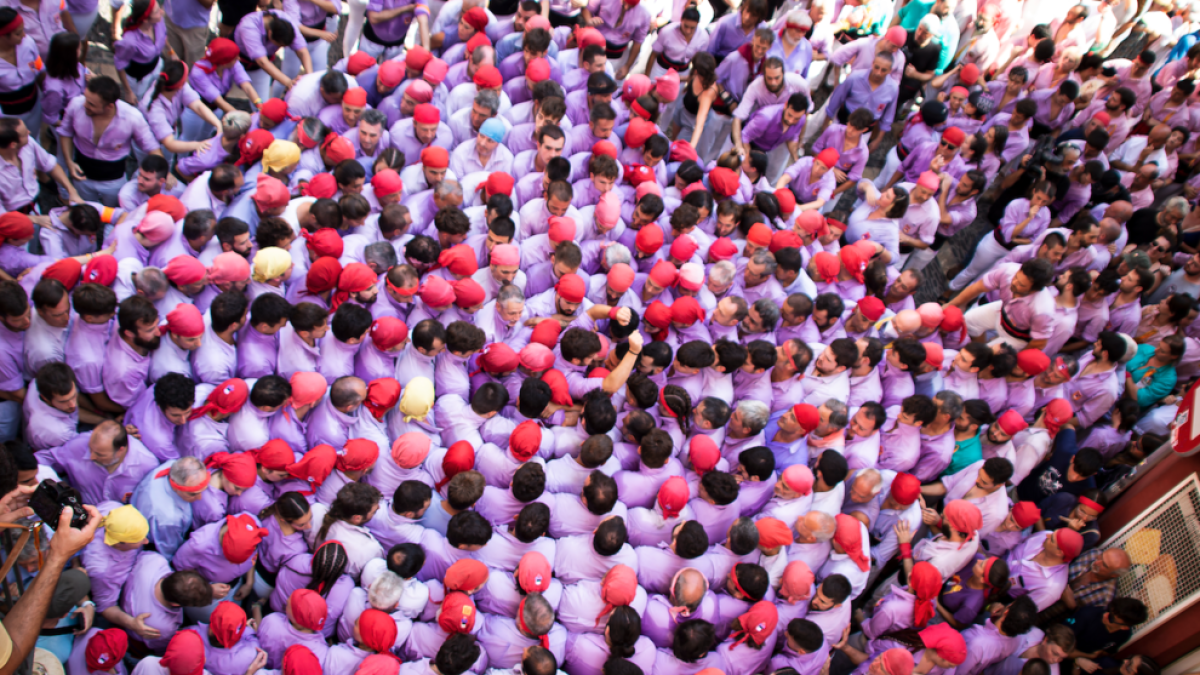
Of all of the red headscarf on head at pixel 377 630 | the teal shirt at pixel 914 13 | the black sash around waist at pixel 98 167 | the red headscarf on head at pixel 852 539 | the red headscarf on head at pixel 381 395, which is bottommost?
the red headscarf on head at pixel 377 630

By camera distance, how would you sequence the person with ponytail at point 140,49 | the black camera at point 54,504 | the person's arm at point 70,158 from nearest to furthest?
the black camera at point 54,504, the person's arm at point 70,158, the person with ponytail at point 140,49

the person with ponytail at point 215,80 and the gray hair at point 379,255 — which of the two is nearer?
the gray hair at point 379,255

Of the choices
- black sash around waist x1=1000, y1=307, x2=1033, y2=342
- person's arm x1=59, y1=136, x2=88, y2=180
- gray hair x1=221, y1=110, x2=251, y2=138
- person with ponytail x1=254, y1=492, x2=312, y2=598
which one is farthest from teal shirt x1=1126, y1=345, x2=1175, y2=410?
person's arm x1=59, y1=136, x2=88, y2=180

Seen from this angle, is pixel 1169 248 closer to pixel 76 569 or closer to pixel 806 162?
pixel 806 162

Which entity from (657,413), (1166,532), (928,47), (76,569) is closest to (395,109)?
(657,413)

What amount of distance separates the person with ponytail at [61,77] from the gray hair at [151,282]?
237 centimetres

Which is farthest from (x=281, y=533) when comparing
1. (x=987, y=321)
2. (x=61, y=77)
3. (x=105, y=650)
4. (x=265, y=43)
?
(x=987, y=321)

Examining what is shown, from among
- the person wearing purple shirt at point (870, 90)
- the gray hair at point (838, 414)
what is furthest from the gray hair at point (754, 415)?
the person wearing purple shirt at point (870, 90)

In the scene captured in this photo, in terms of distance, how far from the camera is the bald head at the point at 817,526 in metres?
4.98

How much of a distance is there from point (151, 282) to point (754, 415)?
442cm

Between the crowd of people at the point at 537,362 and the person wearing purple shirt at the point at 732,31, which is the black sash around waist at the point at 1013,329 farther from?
the person wearing purple shirt at the point at 732,31

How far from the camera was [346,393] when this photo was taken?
4.84 metres

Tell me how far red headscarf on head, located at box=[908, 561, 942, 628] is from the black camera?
5.05 m

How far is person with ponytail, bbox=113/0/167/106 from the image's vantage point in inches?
259
